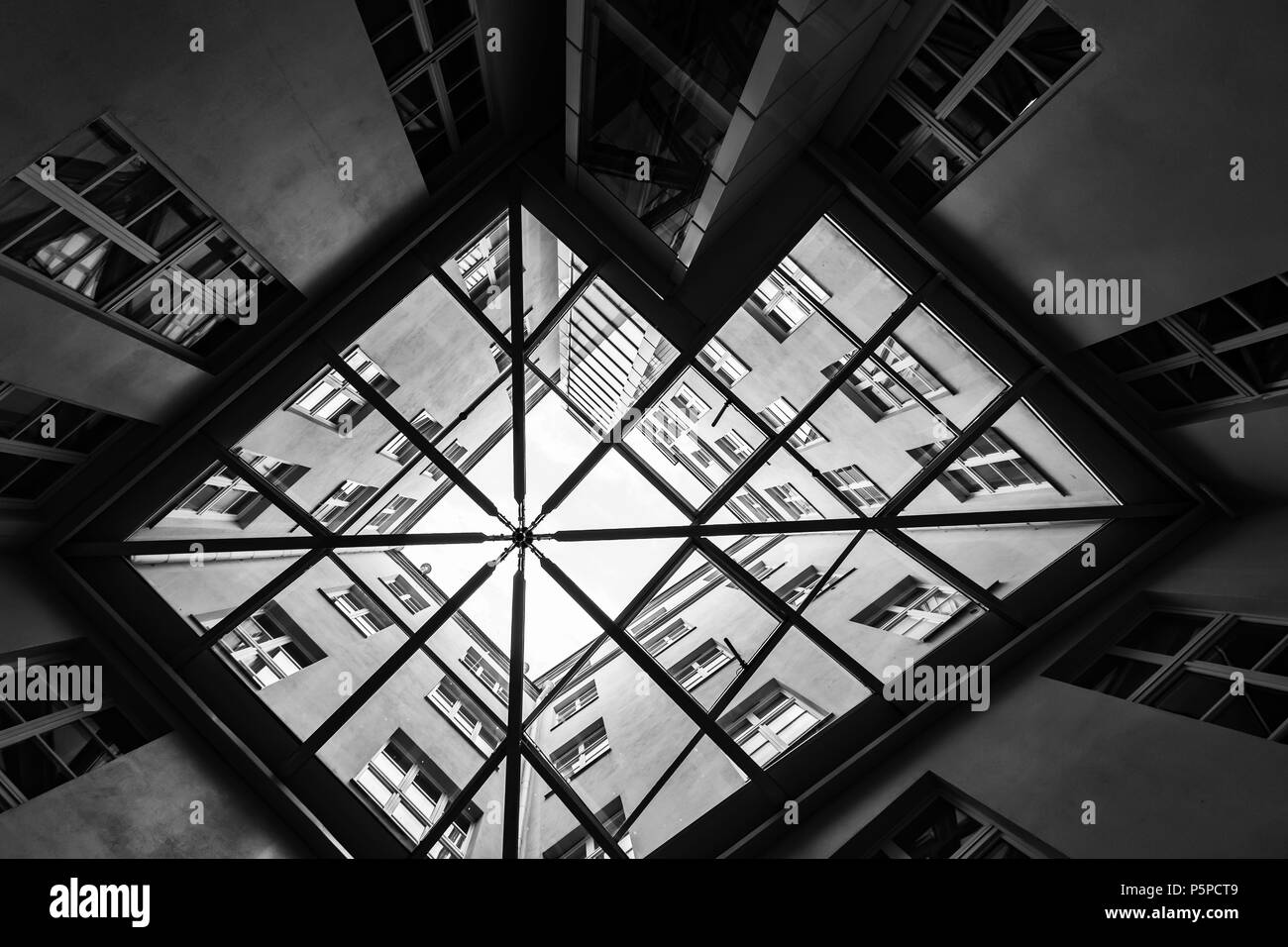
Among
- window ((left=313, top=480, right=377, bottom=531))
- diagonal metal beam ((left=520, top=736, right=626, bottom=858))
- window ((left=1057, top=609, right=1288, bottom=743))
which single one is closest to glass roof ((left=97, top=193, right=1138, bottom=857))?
diagonal metal beam ((left=520, top=736, right=626, bottom=858))

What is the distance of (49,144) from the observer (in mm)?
8969

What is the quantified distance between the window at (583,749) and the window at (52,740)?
452 inches

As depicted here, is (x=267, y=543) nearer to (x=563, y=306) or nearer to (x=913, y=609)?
(x=563, y=306)

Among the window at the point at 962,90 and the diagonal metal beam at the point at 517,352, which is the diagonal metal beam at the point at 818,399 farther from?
the diagonal metal beam at the point at 517,352

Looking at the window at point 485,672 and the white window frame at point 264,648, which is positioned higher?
the white window frame at point 264,648

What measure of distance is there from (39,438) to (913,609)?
715 inches

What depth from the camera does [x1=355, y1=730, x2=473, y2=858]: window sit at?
1561cm

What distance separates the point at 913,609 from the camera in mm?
18797

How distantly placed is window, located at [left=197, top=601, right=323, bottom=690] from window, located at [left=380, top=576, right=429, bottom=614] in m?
2.62

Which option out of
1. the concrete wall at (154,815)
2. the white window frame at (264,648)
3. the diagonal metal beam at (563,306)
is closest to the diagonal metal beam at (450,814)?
the concrete wall at (154,815)

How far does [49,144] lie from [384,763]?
1487cm

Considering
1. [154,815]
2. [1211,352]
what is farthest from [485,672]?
[1211,352]

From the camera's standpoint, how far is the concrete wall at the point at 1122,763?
357 inches
